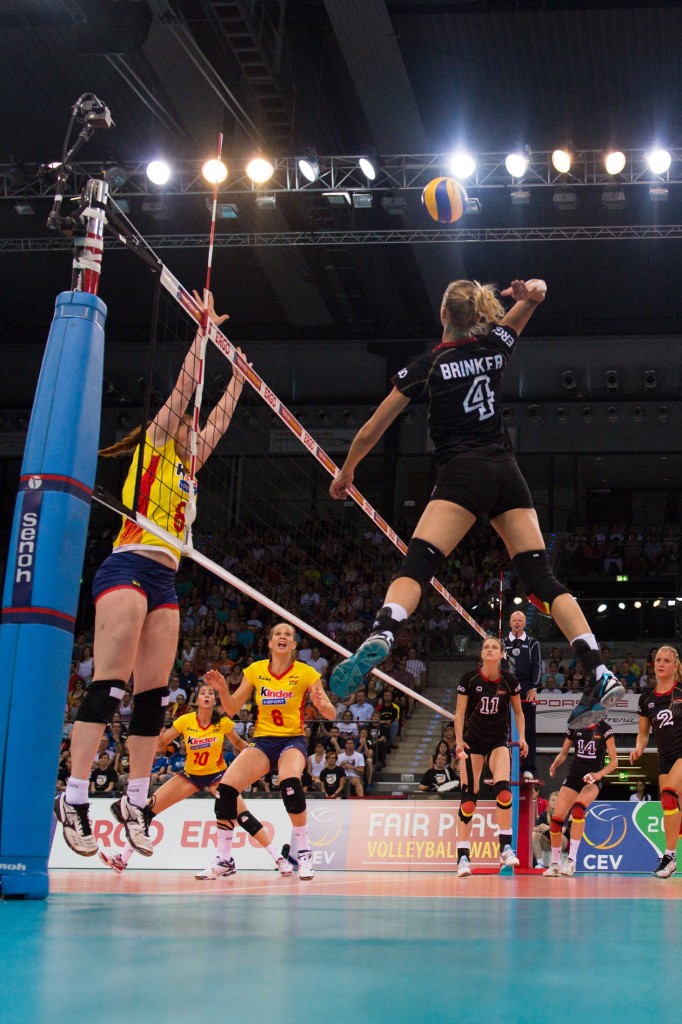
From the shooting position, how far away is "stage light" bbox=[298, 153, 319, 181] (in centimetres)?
1588

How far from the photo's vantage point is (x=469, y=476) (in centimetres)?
441

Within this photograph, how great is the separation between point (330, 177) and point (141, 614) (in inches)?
564

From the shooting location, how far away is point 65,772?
14086mm

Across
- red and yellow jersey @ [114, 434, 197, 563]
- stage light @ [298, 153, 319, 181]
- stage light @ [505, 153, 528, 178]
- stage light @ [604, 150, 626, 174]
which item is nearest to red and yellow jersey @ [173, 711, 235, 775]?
red and yellow jersey @ [114, 434, 197, 563]

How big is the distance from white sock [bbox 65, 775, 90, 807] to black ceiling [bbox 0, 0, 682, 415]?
12.0 m

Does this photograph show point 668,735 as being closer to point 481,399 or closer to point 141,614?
→ point 481,399

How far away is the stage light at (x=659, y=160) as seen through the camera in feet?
50.0

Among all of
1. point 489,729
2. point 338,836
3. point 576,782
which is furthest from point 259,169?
point 576,782

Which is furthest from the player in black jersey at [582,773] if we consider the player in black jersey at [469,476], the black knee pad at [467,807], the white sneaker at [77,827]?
the white sneaker at [77,827]

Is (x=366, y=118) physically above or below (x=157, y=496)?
above

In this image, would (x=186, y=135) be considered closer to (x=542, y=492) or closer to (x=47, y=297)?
(x=47, y=297)

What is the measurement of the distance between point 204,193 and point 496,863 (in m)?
11.2

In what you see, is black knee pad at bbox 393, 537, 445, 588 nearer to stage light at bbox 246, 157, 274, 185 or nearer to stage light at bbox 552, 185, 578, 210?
stage light at bbox 246, 157, 274, 185

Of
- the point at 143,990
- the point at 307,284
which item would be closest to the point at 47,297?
the point at 307,284
